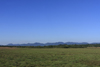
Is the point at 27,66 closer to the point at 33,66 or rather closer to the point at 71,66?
the point at 33,66

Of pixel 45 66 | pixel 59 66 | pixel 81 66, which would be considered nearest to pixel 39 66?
pixel 45 66

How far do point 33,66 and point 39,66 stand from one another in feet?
2.24

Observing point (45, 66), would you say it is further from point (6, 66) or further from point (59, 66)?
point (6, 66)

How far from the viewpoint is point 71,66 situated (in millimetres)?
15039

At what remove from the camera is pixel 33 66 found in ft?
49.4

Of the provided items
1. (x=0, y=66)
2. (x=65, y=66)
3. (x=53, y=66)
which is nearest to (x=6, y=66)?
(x=0, y=66)

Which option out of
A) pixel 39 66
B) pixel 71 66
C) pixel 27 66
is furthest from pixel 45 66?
pixel 71 66

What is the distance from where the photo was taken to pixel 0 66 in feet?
48.3

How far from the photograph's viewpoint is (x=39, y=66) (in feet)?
49.1

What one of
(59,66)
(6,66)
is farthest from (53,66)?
(6,66)

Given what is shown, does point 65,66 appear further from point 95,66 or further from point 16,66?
point 16,66

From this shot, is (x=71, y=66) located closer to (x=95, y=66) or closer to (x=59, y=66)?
(x=59, y=66)

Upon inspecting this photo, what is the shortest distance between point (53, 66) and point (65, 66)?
4.39ft

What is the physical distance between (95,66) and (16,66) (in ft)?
29.3
